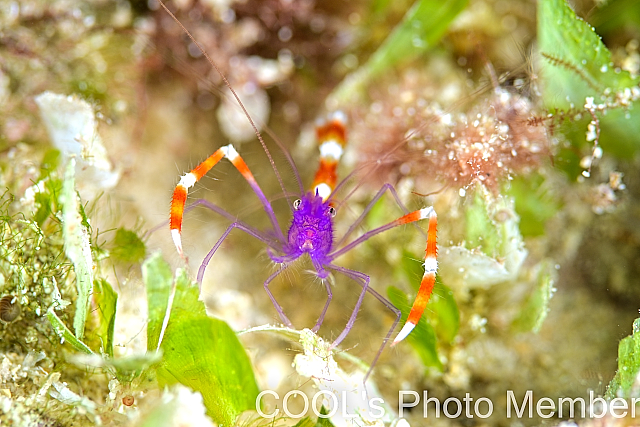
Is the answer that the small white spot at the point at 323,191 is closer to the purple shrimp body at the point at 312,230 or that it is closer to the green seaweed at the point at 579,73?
the purple shrimp body at the point at 312,230

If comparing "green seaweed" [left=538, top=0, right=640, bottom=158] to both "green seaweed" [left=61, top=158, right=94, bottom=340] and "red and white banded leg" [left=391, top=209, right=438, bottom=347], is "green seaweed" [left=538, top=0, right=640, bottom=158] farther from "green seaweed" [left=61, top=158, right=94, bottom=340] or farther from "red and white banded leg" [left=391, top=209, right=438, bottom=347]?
"green seaweed" [left=61, top=158, right=94, bottom=340]

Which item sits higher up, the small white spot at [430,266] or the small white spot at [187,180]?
the small white spot at [187,180]

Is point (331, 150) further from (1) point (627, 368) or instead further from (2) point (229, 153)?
(1) point (627, 368)

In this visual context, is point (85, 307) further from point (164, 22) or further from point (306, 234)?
point (164, 22)

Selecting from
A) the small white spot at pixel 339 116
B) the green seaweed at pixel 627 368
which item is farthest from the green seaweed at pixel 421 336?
the small white spot at pixel 339 116

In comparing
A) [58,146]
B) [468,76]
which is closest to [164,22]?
[58,146]
